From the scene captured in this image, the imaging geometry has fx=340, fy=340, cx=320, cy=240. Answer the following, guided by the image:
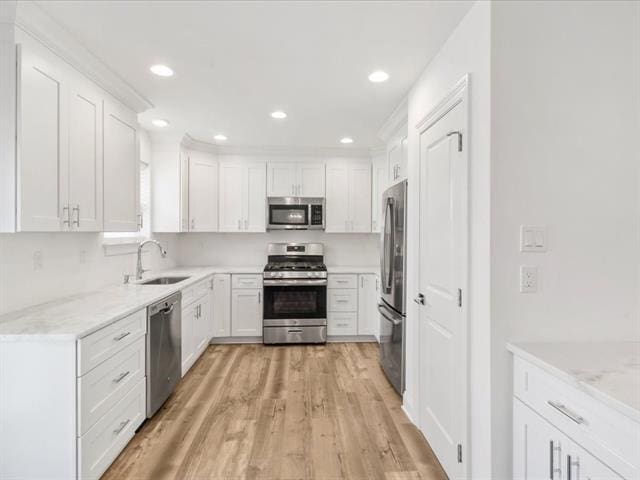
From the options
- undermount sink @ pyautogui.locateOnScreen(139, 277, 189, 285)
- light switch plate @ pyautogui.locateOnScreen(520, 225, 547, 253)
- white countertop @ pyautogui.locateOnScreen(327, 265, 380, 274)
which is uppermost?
light switch plate @ pyautogui.locateOnScreen(520, 225, 547, 253)

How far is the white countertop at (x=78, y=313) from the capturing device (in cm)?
165

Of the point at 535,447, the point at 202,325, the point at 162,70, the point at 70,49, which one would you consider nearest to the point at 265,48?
the point at 162,70

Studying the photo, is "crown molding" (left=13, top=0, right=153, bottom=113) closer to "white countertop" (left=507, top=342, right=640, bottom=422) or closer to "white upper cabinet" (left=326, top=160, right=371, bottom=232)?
"white upper cabinet" (left=326, top=160, right=371, bottom=232)

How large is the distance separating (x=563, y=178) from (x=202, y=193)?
3.89 meters

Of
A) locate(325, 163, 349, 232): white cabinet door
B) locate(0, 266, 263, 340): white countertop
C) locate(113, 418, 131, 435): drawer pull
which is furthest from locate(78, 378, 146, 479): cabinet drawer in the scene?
locate(325, 163, 349, 232): white cabinet door

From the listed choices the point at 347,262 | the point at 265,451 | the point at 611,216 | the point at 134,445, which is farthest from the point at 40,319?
the point at 347,262

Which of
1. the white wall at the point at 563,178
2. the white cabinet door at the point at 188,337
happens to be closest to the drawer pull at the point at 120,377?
the white cabinet door at the point at 188,337

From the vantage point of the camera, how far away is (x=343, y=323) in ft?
14.3

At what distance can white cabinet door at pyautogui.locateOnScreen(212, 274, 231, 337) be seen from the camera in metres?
4.20

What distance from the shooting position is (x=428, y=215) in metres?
2.25

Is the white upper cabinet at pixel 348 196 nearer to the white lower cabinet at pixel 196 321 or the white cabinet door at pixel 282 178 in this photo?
the white cabinet door at pixel 282 178

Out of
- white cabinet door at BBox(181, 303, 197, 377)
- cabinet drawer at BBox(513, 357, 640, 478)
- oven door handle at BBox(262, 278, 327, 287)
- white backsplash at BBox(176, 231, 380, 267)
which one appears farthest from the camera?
white backsplash at BBox(176, 231, 380, 267)

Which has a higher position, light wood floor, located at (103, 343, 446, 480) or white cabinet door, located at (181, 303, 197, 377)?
white cabinet door, located at (181, 303, 197, 377)

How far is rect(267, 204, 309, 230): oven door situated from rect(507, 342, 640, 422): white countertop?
3.33m
